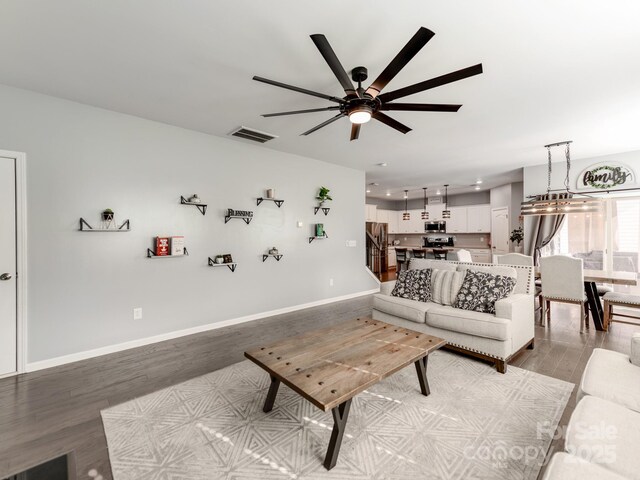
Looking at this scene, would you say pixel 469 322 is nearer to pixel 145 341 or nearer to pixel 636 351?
pixel 636 351

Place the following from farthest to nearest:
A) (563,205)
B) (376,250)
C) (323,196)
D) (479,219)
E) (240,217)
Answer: (376,250)
(479,219)
(323,196)
(240,217)
(563,205)

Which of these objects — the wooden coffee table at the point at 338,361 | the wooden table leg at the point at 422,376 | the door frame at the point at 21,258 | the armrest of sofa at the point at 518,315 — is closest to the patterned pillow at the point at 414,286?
the armrest of sofa at the point at 518,315

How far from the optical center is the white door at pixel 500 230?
7668 millimetres

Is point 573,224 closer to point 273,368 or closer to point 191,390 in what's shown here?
point 273,368

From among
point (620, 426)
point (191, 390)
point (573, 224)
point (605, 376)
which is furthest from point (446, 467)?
point (573, 224)

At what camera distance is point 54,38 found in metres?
2.08

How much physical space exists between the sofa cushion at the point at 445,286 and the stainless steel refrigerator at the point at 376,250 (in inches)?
205

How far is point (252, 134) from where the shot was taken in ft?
13.1

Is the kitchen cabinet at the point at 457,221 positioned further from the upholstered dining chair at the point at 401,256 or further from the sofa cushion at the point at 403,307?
the sofa cushion at the point at 403,307

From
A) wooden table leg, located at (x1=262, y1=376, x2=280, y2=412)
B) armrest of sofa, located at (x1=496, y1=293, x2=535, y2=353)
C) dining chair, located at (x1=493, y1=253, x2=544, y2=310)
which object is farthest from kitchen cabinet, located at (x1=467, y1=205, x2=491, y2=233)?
wooden table leg, located at (x1=262, y1=376, x2=280, y2=412)

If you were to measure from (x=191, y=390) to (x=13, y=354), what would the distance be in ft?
6.10

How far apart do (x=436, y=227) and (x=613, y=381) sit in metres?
8.37

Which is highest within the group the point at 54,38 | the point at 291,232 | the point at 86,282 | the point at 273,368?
the point at 54,38

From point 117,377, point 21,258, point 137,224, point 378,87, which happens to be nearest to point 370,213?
point 137,224
